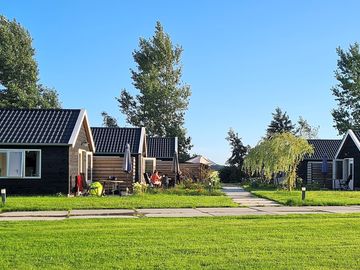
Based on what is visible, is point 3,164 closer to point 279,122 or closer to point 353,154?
point 353,154

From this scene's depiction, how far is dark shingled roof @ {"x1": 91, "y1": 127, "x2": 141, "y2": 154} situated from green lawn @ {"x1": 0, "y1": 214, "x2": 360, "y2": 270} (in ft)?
62.4

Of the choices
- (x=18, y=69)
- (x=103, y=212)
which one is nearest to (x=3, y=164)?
(x=103, y=212)

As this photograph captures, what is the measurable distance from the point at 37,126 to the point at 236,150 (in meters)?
35.6

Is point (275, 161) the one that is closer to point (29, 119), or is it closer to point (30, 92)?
point (29, 119)

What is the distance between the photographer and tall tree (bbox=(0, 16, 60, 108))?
2015 inches

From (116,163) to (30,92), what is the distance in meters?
27.6

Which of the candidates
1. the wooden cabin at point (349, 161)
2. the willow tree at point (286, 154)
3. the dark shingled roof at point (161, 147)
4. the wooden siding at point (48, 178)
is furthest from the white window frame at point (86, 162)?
the wooden cabin at point (349, 161)

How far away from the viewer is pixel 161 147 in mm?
43469

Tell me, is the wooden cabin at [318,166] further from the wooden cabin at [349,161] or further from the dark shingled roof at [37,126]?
the dark shingled roof at [37,126]

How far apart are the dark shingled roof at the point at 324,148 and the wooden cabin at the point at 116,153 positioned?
14051mm

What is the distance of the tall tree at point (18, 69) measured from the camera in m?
51.2

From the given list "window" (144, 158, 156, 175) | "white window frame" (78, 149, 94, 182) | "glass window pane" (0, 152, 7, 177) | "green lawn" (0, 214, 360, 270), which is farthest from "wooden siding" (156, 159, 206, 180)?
"green lawn" (0, 214, 360, 270)

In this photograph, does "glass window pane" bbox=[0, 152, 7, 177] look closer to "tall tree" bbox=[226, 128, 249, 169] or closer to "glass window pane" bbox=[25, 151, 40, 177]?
"glass window pane" bbox=[25, 151, 40, 177]

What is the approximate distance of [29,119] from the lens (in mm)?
25156
